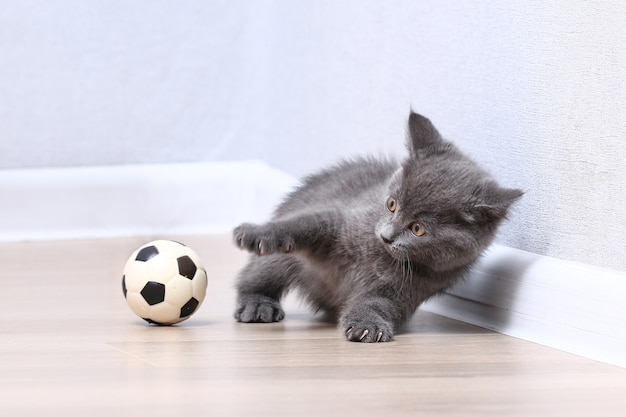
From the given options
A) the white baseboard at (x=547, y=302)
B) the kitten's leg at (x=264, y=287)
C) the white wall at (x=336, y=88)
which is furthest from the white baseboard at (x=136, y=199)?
the white baseboard at (x=547, y=302)

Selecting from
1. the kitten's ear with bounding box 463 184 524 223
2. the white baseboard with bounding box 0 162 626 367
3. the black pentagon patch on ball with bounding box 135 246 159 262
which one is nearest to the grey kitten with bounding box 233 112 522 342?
the kitten's ear with bounding box 463 184 524 223

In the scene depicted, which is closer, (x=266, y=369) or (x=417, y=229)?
(x=266, y=369)

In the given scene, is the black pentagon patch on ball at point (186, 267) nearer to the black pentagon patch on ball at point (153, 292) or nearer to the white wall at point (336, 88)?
the black pentagon patch on ball at point (153, 292)

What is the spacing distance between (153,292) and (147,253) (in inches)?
3.5

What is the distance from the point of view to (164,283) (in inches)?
77.2

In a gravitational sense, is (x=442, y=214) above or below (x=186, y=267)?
above

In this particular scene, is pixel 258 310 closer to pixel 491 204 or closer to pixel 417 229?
pixel 417 229

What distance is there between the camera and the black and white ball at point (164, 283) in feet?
6.46

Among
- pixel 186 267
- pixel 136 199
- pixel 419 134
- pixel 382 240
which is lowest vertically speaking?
pixel 136 199

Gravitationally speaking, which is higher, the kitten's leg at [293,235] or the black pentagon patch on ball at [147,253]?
the kitten's leg at [293,235]

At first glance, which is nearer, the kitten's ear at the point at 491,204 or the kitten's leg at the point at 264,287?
the kitten's ear at the point at 491,204

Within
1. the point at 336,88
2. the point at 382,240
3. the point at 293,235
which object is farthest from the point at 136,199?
the point at 382,240

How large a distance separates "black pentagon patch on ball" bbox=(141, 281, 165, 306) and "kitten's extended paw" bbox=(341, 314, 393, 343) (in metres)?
0.38

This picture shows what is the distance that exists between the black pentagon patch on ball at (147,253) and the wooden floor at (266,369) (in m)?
0.15
